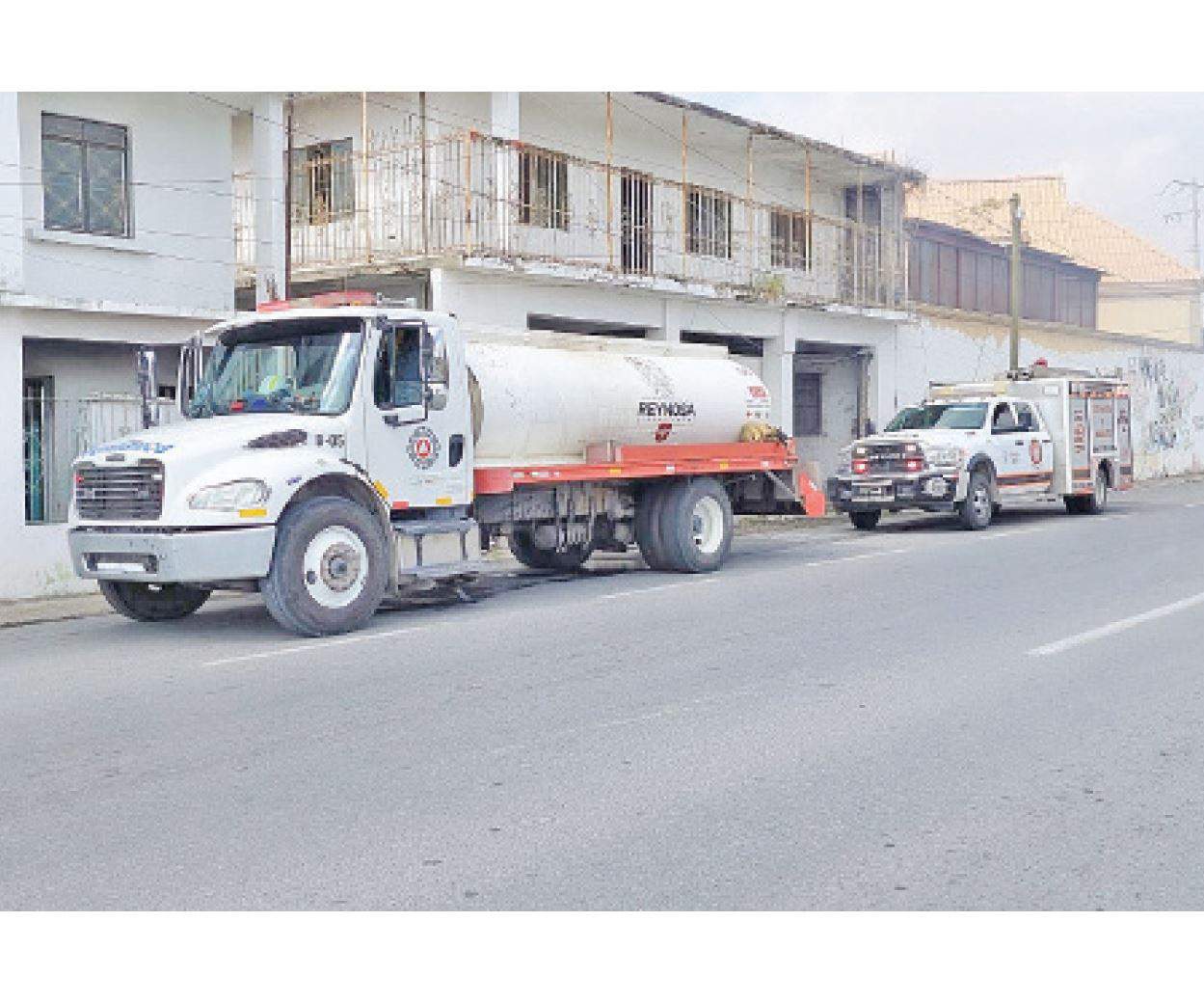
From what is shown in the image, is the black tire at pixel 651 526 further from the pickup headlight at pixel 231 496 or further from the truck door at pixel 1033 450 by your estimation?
the truck door at pixel 1033 450

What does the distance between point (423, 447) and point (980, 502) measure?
38.2ft

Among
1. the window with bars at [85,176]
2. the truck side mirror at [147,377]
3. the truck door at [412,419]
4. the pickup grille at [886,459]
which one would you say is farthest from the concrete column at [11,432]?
the pickup grille at [886,459]

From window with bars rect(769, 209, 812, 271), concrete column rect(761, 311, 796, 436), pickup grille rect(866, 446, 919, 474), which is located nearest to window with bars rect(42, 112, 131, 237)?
pickup grille rect(866, 446, 919, 474)

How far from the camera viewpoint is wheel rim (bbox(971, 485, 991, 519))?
21542 mm

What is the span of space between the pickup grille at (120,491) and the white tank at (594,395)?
3.24 meters

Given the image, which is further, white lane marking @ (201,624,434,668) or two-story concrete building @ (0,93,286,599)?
two-story concrete building @ (0,93,286,599)

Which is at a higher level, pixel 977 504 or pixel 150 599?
pixel 977 504

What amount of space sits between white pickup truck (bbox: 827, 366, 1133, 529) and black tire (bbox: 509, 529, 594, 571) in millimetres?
6992

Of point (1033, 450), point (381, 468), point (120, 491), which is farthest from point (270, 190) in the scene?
point (1033, 450)

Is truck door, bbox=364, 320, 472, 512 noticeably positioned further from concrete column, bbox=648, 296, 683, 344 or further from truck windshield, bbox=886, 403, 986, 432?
truck windshield, bbox=886, 403, 986, 432

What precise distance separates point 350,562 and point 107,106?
8.11 meters

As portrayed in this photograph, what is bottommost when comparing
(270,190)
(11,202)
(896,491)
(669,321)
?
(896,491)

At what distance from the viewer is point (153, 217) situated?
17.3 m

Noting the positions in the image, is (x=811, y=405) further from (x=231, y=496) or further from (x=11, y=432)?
(x=231, y=496)
